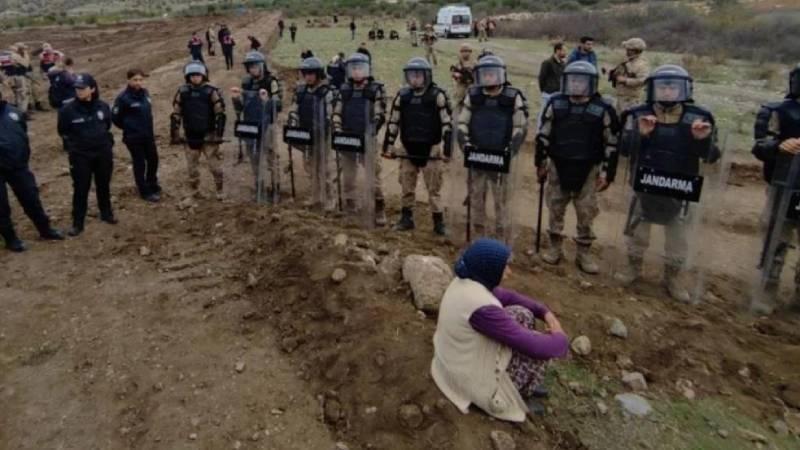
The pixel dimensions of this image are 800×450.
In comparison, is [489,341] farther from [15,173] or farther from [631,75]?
[631,75]

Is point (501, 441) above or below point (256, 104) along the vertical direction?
below

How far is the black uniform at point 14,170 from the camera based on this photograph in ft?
23.1

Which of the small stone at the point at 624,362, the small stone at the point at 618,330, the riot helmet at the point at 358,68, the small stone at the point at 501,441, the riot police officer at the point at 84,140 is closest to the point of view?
the small stone at the point at 501,441

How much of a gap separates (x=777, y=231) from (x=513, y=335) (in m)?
3.65

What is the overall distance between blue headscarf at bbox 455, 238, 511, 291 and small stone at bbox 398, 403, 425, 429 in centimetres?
106

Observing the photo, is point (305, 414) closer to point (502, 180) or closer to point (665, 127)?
point (502, 180)

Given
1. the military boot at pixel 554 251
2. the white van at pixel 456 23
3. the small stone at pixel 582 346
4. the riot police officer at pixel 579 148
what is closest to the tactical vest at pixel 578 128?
the riot police officer at pixel 579 148

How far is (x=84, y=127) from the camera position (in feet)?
24.6

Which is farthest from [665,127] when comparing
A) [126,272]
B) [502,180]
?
[126,272]

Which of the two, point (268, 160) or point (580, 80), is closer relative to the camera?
point (580, 80)

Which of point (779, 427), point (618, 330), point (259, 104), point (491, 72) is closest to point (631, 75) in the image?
point (491, 72)

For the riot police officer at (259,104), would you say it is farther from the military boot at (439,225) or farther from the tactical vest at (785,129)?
the tactical vest at (785,129)

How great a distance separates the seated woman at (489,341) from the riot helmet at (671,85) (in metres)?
2.89

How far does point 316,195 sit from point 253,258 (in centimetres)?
198
